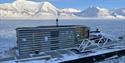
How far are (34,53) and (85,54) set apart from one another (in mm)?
2772

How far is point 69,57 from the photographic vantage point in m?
14.5

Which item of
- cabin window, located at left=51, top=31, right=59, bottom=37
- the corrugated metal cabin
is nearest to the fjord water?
the corrugated metal cabin

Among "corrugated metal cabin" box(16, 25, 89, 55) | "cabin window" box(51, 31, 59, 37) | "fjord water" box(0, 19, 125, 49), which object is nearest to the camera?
"corrugated metal cabin" box(16, 25, 89, 55)

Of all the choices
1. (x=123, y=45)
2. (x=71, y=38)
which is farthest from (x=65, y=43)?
(x=123, y=45)

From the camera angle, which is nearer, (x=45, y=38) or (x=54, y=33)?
(x=45, y=38)

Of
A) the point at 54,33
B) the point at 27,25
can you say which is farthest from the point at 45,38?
the point at 27,25

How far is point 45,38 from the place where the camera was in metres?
15.6

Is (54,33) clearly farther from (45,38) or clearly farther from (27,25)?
(27,25)

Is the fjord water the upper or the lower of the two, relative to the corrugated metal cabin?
lower

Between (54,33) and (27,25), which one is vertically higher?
(54,33)

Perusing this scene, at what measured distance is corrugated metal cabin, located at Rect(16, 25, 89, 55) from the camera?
15.0 metres

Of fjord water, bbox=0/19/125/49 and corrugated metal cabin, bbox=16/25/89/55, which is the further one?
fjord water, bbox=0/19/125/49

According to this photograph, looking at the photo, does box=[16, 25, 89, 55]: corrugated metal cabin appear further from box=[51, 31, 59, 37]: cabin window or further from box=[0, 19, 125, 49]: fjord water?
box=[0, 19, 125, 49]: fjord water

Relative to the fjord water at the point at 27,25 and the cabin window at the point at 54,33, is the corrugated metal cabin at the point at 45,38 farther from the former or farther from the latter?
the fjord water at the point at 27,25
